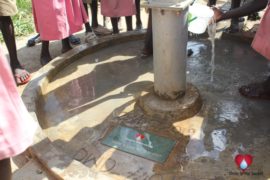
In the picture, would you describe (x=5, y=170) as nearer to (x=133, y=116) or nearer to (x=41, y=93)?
(x=133, y=116)

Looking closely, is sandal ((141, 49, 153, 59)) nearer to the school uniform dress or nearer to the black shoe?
the school uniform dress

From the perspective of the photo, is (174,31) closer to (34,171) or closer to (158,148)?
(158,148)

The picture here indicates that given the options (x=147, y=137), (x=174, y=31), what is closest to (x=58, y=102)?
(x=147, y=137)

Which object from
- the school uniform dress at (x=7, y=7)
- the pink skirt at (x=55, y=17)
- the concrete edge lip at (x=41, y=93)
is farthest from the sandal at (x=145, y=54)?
the school uniform dress at (x=7, y=7)

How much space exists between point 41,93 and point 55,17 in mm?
910

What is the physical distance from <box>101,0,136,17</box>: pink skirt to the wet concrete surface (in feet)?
2.15

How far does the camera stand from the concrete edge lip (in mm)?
2168

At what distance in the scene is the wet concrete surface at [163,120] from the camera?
2328 millimetres

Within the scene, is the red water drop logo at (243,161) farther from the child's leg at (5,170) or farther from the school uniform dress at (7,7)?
the school uniform dress at (7,7)

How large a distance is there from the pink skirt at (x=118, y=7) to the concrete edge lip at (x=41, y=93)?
37 cm

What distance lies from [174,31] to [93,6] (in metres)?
2.45

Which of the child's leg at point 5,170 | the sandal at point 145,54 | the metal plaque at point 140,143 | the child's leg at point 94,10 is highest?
the child's leg at point 94,10

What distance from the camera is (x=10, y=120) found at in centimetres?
154

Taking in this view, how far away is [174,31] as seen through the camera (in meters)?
2.60
